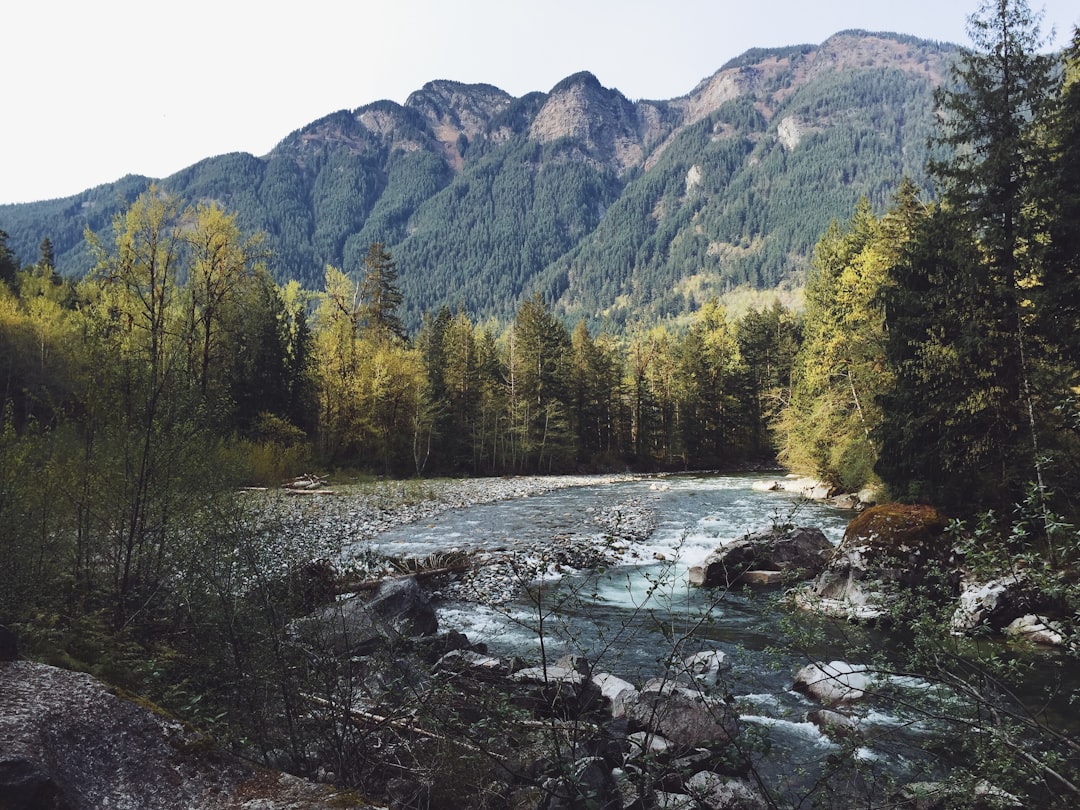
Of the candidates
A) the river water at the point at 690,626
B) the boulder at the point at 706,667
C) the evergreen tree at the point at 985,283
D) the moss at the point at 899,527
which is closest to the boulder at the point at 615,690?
the river water at the point at 690,626

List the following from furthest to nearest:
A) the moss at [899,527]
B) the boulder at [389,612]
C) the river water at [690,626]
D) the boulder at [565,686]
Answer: the moss at [899,527] < the boulder at [389,612] < the boulder at [565,686] < the river water at [690,626]

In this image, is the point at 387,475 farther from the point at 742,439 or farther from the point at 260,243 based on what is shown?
the point at 742,439

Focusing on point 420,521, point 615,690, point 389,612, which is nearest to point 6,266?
point 420,521

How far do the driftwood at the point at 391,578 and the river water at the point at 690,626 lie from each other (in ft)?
3.68

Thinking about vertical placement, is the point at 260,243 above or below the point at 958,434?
above

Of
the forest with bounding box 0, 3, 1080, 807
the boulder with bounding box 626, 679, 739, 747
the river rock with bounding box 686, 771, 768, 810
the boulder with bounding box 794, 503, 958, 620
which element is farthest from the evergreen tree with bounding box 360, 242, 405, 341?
the river rock with bounding box 686, 771, 768, 810

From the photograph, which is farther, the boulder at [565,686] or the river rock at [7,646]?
the boulder at [565,686]

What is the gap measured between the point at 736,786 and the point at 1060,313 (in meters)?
12.1

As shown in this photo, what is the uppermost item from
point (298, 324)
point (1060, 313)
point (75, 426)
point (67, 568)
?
point (298, 324)

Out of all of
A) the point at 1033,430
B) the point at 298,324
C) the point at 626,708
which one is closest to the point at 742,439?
the point at 298,324

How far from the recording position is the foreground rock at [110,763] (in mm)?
1974

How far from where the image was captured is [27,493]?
20.6 feet

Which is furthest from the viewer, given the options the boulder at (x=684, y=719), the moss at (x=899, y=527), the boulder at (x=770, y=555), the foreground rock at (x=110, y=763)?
the boulder at (x=770, y=555)

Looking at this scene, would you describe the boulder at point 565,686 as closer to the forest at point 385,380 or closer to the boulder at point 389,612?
the boulder at point 389,612
